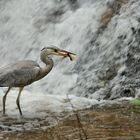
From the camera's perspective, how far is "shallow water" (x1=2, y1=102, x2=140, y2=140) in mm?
7957

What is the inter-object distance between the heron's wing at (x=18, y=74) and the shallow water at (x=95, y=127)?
760mm

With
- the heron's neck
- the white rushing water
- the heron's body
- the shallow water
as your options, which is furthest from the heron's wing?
the shallow water

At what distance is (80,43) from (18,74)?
123 inches

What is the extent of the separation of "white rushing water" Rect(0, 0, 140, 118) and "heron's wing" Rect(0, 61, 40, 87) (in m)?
0.61

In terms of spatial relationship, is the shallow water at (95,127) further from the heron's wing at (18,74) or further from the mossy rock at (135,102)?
the heron's wing at (18,74)

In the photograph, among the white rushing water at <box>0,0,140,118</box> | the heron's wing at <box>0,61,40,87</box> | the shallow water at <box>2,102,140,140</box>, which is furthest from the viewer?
the white rushing water at <box>0,0,140,118</box>

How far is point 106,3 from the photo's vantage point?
42.0ft

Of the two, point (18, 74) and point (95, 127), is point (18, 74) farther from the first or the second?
point (95, 127)

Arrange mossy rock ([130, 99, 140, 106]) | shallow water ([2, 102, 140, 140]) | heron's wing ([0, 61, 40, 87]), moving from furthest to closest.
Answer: mossy rock ([130, 99, 140, 106]) < heron's wing ([0, 61, 40, 87]) < shallow water ([2, 102, 140, 140])

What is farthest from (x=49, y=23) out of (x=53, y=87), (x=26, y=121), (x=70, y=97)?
(x=26, y=121)

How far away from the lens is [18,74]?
31.1 feet

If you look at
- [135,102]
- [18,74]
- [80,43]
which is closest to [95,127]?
[135,102]

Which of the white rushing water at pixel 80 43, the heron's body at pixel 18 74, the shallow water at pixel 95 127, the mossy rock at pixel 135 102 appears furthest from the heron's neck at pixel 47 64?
the mossy rock at pixel 135 102

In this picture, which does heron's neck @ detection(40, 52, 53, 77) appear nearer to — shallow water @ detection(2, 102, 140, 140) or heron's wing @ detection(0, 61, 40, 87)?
heron's wing @ detection(0, 61, 40, 87)
